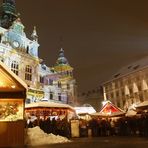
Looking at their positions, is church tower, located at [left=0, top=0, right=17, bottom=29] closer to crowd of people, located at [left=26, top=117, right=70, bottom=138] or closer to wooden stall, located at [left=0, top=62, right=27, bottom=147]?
crowd of people, located at [left=26, top=117, right=70, bottom=138]

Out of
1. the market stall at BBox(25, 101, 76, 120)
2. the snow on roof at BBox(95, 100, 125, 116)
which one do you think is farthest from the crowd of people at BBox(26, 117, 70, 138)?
the snow on roof at BBox(95, 100, 125, 116)

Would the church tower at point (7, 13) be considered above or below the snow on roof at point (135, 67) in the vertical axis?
above

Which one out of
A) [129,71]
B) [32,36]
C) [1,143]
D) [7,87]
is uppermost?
[32,36]

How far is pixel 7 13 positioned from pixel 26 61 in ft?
47.1

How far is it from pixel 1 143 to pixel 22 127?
130 cm

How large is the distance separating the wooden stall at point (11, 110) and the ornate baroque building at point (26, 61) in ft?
63.8

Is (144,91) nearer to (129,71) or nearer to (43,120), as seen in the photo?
(129,71)

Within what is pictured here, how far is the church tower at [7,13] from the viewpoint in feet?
163

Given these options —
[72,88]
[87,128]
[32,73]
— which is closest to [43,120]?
[87,128]

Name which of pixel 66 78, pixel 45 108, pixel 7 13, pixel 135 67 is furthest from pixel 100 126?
pixel 7 13

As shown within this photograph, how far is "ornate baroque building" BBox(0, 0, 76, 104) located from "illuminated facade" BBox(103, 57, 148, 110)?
12.6 meters

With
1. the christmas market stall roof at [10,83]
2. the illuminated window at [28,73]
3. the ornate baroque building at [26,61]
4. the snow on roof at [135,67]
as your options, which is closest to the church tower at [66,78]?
the ornate baroque building at [26,61]

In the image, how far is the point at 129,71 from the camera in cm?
5803

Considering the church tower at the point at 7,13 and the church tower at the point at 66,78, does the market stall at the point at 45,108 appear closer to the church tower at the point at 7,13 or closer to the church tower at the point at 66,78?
the church tower at the point at 66,78
